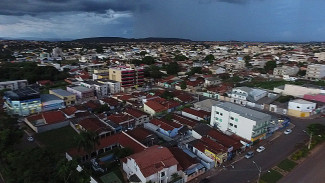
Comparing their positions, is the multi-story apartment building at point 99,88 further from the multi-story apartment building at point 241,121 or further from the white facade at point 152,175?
the white facade at point 152,175

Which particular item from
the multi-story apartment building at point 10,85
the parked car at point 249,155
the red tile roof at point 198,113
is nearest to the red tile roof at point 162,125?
the red tile roof at point 198,113

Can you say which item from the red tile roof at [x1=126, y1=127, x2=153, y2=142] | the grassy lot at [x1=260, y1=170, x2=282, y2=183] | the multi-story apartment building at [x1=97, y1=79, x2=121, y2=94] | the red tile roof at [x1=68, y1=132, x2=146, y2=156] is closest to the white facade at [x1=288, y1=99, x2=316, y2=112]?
the grassy lot at [x1=260, y1=170, x2=282, y2=183]

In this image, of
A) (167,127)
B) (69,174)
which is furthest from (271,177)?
(69,174)

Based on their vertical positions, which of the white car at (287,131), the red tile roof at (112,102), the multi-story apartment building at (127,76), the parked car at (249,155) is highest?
the multi-story apartment building at (127,76)

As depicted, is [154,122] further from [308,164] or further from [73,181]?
[308,164]

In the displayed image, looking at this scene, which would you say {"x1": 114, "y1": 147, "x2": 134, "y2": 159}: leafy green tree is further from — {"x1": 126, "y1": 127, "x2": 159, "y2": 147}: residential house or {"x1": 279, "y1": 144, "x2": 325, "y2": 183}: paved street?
{"x1": 279, "y1": 144, "x2": 325, "y2": 183}: paved street

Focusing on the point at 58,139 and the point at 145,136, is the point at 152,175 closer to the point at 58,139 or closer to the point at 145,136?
the point at 145,136

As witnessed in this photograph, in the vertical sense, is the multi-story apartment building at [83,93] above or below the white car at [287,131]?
above
